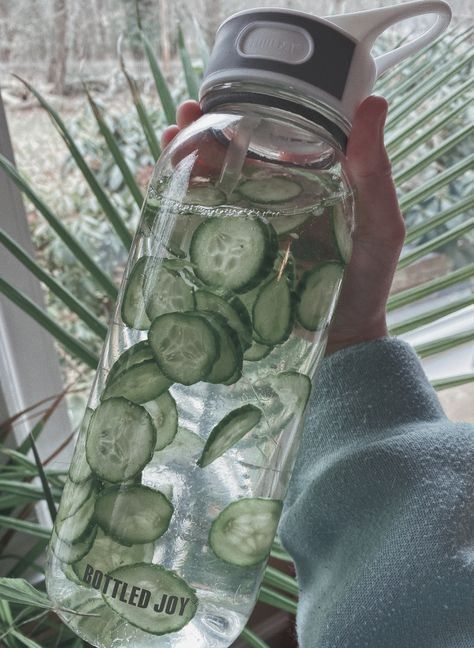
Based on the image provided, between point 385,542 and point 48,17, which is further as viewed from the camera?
point 48,17

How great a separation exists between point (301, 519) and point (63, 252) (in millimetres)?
572

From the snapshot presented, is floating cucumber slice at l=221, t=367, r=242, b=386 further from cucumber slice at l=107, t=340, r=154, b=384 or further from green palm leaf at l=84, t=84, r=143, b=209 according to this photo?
green palm leaf at l=84, t=84, r=143, b=209

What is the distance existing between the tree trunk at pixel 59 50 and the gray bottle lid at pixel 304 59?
21.0 inches

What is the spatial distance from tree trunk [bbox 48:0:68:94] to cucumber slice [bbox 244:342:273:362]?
62 cm

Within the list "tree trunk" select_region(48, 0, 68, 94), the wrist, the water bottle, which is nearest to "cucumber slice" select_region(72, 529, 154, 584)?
the water bottle

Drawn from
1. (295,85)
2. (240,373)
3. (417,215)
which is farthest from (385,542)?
(417,215)

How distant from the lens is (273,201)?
401mm

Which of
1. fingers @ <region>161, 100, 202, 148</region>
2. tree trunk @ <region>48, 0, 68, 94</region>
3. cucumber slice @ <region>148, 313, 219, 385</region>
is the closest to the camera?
cucumber slice @ <region>148, 313, 219, 385</region>

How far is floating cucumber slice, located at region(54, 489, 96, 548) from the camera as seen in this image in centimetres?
39

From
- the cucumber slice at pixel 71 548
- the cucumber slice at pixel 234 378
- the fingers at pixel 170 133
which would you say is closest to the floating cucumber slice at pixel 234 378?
the cucumber slice at pixel 234 378

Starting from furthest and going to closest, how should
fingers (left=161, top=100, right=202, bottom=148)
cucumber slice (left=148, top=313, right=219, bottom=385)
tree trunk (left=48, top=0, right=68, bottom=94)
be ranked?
tree trunk (left=48, top=0, right=68, bottom=94)
fingers (left=161, top=100, right=202, bottom=148)
cucumber slice (left=148, top=313, right=219, bottom=385)

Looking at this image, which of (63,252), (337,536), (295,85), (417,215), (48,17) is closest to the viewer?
(295,85)

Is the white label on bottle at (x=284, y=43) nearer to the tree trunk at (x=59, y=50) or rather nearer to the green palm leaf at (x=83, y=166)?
the green palm leaf at (x=83, y=166)

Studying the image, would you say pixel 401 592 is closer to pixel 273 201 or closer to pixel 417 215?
pixel 273 201
